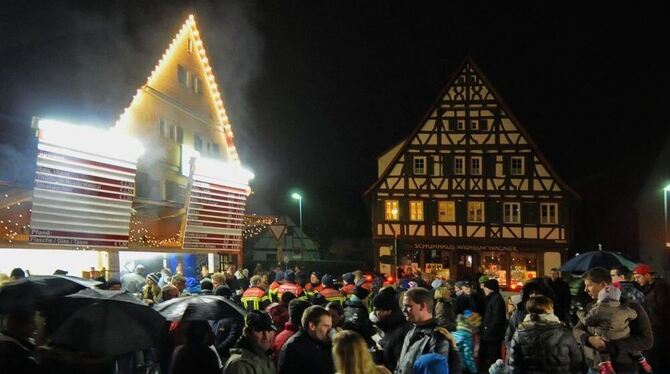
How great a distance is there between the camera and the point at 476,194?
42.1m

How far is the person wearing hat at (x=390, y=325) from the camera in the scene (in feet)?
23.2

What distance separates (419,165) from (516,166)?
20.0 ft

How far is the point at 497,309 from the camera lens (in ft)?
41.0

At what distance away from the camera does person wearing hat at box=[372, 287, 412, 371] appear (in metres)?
7.09

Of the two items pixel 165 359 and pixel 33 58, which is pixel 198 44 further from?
pixel 165 359

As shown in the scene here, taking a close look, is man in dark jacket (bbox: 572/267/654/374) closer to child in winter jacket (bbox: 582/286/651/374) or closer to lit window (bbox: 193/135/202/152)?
child in winter jacket (bbox: 582/286/651/374)

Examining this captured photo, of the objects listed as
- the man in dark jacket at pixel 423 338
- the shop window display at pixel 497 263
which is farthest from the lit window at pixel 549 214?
the man in dark jacket at pixel 423 338

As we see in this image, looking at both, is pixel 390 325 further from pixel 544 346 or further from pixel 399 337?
pixel 544 346

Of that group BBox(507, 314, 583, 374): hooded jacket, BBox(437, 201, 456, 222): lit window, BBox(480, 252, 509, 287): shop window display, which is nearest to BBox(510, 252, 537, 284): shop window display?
BBox(480, 252, 509, 287): shop window display

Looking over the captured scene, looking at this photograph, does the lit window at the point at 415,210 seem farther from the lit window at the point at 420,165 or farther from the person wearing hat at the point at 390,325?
the person wearing hat at the point at 390,325

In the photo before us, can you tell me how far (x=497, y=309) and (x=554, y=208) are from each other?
101ft

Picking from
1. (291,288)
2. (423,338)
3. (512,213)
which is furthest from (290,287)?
(512,213)

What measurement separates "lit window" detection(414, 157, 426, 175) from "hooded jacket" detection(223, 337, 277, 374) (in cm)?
3684

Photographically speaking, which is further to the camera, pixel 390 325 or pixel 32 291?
pixel 32 291
